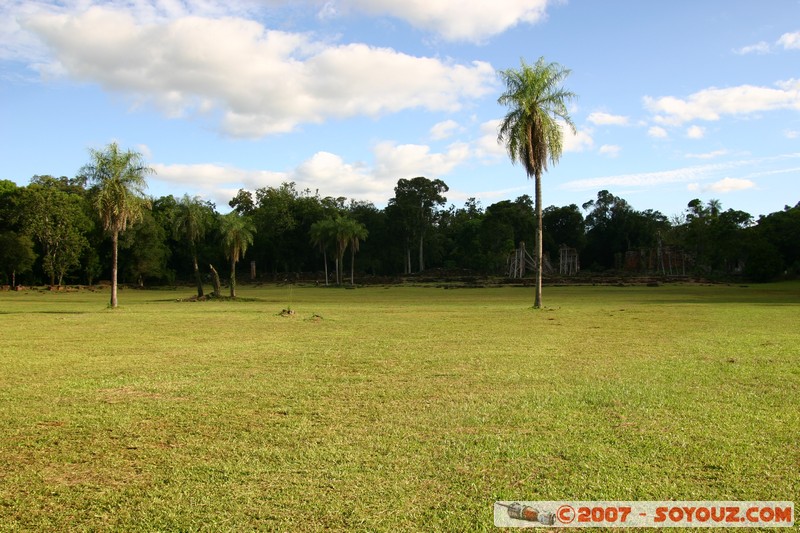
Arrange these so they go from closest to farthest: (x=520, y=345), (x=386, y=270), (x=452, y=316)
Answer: (x=520, y=345) < (x=452, y=316) < (x=386, y=270)

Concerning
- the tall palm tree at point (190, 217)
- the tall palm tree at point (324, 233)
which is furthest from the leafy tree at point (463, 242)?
the tall palm tree at point (190, 217)

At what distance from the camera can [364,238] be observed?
75812 millimetres

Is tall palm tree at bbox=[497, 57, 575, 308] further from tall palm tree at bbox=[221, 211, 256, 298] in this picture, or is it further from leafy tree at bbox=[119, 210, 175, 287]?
leafy tree at bbox=[119, 210, 175, 287]

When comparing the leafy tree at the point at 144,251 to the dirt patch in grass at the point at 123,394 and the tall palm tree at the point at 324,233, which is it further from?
the dirt patch in grass at the point at 123,394

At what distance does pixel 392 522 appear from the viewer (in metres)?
4.31

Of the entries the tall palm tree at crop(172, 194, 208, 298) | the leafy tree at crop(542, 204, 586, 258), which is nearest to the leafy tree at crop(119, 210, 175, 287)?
the tall palm tree at crop(172, 194, 208, 298)

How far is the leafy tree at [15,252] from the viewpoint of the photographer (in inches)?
2381

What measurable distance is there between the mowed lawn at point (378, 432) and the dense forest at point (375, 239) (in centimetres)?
5499

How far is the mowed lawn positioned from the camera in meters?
4.68

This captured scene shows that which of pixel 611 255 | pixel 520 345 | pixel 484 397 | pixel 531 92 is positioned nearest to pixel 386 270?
pixel 611 255

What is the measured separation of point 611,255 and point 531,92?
72.5 meters

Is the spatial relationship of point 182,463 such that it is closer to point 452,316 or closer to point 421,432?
point 421,432

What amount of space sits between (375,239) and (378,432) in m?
84.3

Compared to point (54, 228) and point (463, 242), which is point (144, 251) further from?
point (463, 242)
